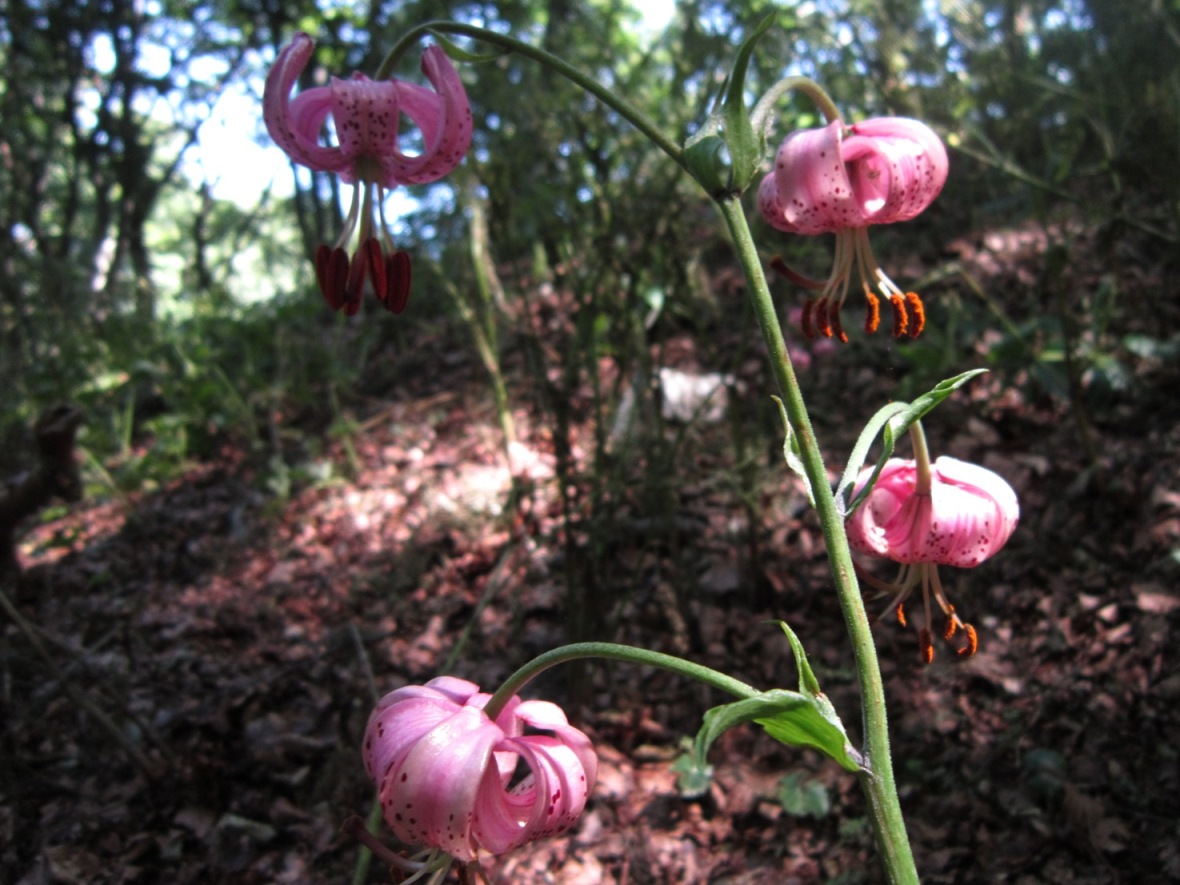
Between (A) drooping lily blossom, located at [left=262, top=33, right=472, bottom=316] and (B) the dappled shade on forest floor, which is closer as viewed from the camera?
(A) drooping lily blossom, located at [left=262, top=33, right=472, bottom=316]

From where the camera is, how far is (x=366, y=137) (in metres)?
1.05

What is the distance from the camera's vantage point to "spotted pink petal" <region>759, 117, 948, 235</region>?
38.2 inches

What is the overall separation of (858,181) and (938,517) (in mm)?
370

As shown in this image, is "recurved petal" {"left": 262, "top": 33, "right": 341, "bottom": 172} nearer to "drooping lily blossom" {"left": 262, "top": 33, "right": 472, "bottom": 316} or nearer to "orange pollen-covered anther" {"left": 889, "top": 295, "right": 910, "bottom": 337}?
"drooping lily blossom" {"left": 262, "top": 33, "right": 472, "bottom": 316}

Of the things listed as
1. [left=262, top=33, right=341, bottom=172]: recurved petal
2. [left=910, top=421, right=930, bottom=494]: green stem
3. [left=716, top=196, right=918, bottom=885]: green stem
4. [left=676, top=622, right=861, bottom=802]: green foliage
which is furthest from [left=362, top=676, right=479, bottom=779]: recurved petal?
[left=262, top=33, right=341, bottom=172]: recurved petal

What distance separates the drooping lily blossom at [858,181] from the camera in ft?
3.18

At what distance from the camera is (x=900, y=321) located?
1.00 m

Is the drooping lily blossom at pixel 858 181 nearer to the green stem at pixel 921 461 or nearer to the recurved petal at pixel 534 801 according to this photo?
the green stem at pixel 921 461

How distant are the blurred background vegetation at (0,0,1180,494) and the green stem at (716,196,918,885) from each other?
3.63 feet

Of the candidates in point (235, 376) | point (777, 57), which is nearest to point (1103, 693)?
point (777, 57)

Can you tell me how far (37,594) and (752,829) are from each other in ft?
7.37

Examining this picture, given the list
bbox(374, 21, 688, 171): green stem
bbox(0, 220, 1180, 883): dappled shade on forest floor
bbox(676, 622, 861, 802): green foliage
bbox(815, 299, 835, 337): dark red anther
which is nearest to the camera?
bbox(676, 622, 861, 802): green foliage

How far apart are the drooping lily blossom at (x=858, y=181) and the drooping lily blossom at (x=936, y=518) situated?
0.53 ft

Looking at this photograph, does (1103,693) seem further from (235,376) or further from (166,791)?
(235,376)
